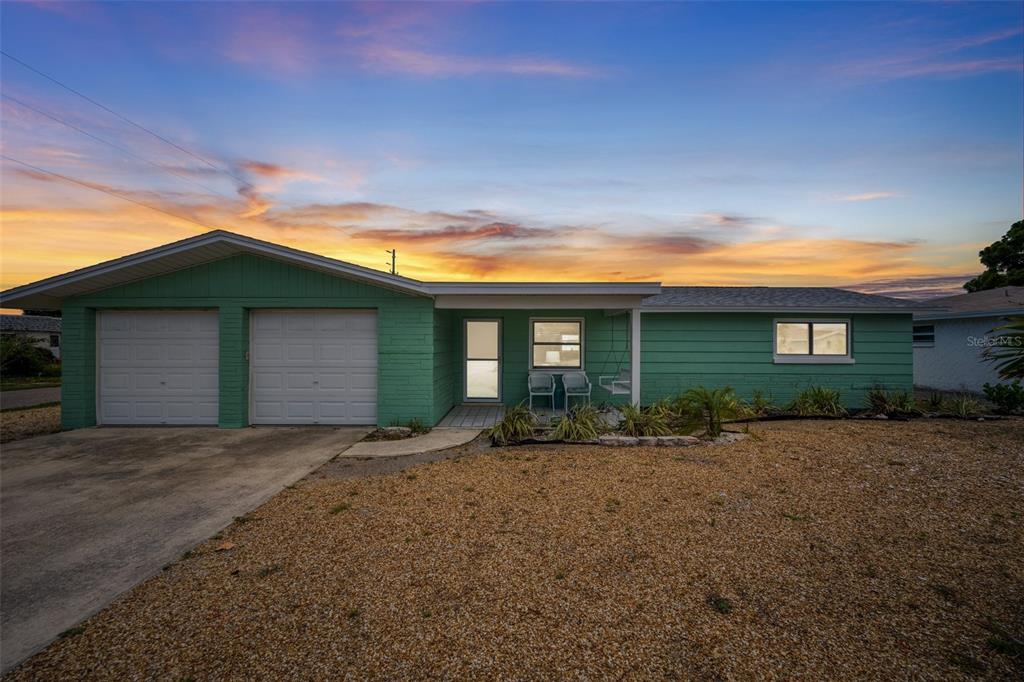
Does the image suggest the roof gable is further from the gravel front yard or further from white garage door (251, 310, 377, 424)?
the gravel front yard

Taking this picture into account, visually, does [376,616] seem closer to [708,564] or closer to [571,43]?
[708,564]

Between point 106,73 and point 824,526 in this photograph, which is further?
point 106,73

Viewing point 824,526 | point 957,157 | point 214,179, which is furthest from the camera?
point 214,179

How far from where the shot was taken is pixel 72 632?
267 centimetres

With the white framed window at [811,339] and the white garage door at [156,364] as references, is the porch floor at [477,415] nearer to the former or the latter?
the white garage door at [156,364]

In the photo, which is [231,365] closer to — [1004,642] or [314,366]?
[314,366]

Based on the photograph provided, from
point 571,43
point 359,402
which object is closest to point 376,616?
point 359,402

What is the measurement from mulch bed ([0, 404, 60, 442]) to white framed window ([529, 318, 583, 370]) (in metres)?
9.85

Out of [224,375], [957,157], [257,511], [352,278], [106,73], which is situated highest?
[106,73]

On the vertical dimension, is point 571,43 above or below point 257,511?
above

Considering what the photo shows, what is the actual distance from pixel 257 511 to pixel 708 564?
169 inches

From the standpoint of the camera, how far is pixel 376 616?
277cm

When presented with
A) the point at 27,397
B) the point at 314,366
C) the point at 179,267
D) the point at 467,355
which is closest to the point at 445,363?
the point at 467,355

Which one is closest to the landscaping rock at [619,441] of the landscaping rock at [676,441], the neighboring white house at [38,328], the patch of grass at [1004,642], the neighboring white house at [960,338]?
the landscaping rock at [676,441]
